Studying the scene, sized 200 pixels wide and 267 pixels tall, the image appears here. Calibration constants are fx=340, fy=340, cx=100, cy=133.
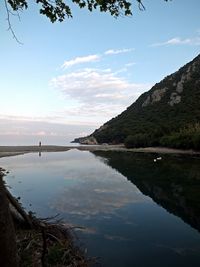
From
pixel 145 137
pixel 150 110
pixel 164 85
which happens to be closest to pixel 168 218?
pixel 145 137

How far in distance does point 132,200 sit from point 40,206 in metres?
7.58

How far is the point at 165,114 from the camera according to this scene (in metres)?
150

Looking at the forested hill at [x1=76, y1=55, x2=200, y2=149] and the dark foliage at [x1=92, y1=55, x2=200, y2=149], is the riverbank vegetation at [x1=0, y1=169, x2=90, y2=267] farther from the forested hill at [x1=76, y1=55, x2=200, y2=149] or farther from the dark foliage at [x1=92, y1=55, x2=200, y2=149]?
the forested hill at [x1=76, y1=55, x2=200, y2=149]

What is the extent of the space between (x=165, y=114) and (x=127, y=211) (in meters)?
131

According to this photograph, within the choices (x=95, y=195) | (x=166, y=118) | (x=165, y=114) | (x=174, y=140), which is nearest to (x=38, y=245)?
(x=95, y=195)

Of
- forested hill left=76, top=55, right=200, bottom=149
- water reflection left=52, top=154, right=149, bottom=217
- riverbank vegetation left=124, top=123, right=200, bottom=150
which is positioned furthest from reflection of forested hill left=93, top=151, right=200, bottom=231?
forested hill left=76, top=55, right=200, bottom=149

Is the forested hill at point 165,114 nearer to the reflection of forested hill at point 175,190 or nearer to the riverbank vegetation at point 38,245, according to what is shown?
the reflection of forested hill at point 175,190

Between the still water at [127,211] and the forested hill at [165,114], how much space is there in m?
61.9

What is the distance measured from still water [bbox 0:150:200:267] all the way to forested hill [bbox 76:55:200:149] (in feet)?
203

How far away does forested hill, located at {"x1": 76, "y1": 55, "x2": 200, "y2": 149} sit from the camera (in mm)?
111531

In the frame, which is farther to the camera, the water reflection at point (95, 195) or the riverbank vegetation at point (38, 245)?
the water reflection at point (95, 195)

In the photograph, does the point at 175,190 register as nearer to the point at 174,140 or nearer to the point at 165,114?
the point at 174,140

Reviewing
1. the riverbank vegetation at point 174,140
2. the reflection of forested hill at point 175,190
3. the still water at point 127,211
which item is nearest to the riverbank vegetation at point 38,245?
the still water at point 127,211

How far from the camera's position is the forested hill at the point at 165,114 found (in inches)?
4391
